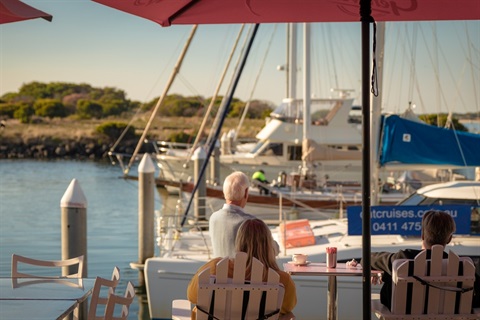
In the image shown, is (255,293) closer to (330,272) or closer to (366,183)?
(366,183)

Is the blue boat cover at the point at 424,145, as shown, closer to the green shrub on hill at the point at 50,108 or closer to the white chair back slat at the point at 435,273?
the white chair back slat at the point at 435,273

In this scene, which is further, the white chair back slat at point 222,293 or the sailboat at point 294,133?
the sailboat at point 294,133

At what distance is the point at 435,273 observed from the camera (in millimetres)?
6855

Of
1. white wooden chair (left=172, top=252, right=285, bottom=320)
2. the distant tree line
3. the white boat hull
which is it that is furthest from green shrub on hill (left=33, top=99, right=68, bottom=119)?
white wooden chair (left=172, top=252, right=285, bottom=320)

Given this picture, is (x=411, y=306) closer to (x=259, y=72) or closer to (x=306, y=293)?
(x=306, y=293)

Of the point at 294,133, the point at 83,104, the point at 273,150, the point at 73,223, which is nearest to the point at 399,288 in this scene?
the point at 73,223

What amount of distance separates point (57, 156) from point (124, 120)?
17815mm

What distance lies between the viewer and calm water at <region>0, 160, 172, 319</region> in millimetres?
22489

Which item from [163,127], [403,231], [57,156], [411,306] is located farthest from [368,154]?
[163,127]

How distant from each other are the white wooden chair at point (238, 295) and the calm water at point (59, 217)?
9.45m

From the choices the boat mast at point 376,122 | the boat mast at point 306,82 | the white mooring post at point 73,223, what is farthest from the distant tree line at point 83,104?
the white mooring post at point 73,223

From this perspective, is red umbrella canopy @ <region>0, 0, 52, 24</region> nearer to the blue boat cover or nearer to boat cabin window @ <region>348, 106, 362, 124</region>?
the blue boat cover

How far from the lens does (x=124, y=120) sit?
99.6 meters

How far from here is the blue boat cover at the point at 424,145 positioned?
45.4ft
